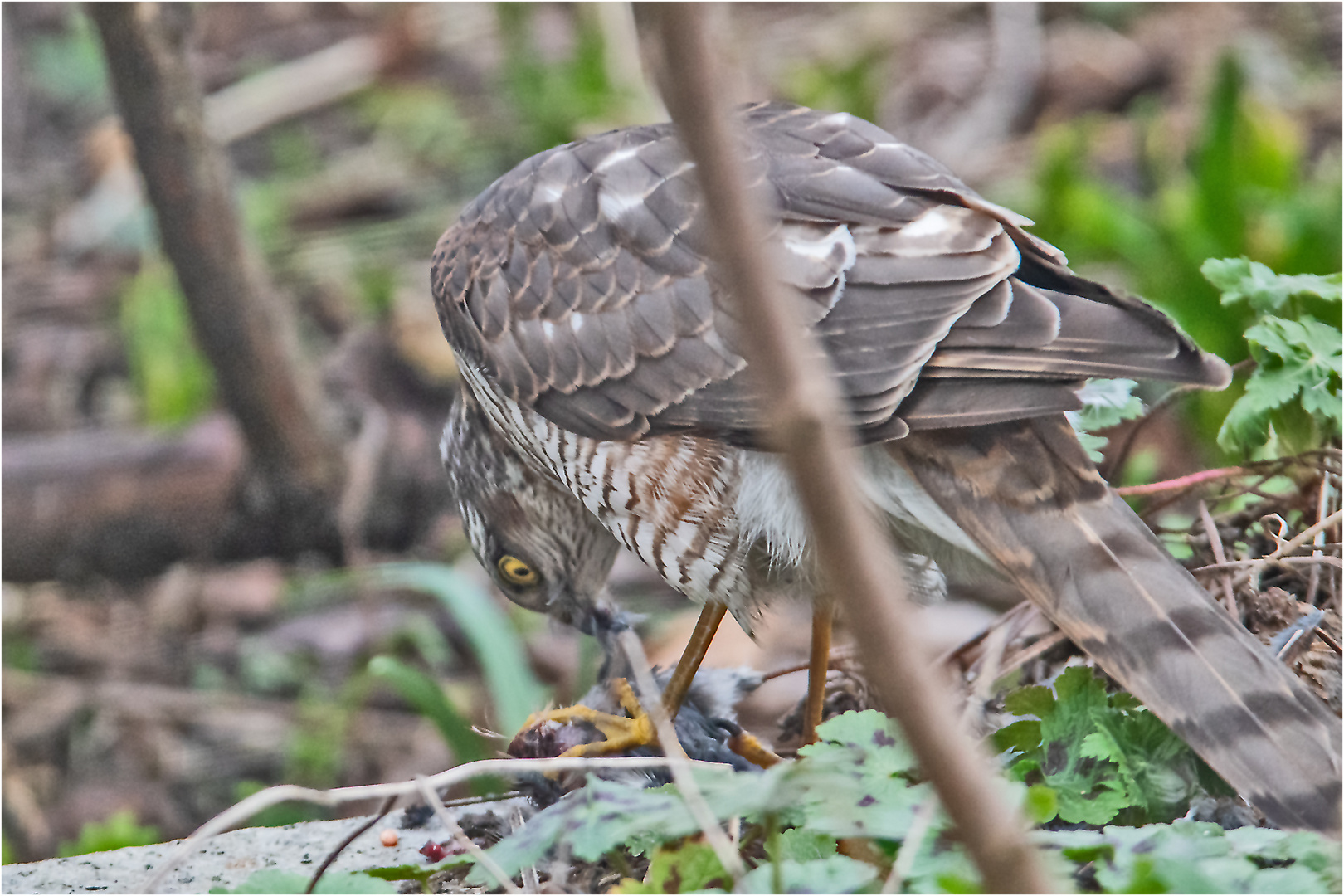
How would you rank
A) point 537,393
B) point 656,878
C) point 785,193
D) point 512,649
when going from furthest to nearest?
point 512,649 → point 537,393 → point 785,193 → point 656,878

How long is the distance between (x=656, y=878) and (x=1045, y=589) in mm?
830

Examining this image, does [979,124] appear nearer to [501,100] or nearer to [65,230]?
[501,100]

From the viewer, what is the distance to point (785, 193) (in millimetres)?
2432

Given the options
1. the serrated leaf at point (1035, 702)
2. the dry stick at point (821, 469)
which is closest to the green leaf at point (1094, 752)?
the serrated leaf at point (1035, 702)

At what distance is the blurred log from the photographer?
4691 millimetres

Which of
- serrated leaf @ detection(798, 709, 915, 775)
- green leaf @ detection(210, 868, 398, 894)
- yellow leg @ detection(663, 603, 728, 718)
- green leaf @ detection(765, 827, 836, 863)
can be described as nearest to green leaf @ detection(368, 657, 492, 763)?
yellow leg @ detection(663, 603, 728, 718)

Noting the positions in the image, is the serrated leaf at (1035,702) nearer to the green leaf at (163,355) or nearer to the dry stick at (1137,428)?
the dry stick at (1137,428)

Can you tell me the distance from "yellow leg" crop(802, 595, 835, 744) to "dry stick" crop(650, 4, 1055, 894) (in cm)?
169

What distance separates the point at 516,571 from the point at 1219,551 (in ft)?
5.50

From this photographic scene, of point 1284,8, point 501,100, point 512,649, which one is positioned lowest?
point 512,649

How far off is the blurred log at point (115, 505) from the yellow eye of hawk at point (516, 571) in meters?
1.92

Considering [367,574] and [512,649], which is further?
[367,574]

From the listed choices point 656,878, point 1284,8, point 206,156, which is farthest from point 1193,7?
point 656,878

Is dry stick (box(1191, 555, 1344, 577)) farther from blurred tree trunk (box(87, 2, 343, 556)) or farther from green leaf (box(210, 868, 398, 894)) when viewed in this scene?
blurred tree trunk (box(87, 2, 343, 556))
